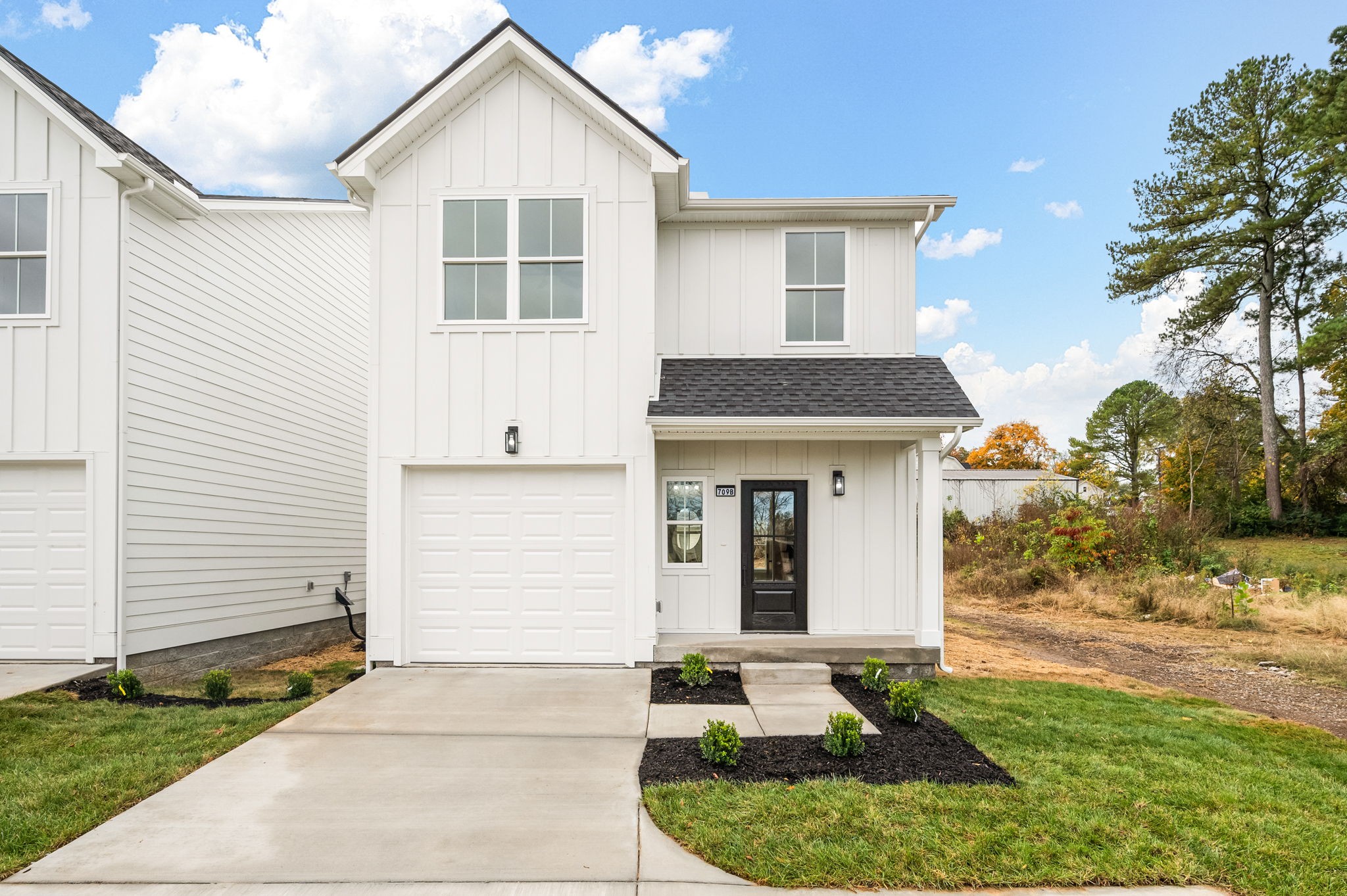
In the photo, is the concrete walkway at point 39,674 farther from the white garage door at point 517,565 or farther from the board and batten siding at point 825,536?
the board and batten siding at point 825,536

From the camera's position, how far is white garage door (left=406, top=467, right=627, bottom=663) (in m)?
8.02

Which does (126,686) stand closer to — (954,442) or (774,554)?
(774,554)

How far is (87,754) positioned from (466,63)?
711 cm

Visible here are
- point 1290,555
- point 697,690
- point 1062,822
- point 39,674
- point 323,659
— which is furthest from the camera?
point 1290,555

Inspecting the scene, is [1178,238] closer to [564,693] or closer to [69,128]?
[564,693]

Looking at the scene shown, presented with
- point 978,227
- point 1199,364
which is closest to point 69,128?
point 978,227

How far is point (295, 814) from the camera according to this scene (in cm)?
420

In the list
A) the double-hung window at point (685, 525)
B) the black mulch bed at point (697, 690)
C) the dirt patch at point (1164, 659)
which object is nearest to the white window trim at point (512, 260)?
the double-hung window at point (685, 525)

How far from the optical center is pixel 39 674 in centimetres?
739

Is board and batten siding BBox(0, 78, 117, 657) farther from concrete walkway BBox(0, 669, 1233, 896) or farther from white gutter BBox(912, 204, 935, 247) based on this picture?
white gutter BBox(912, 204, 935, 247)

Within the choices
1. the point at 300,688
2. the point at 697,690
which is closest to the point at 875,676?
the point at 697,690

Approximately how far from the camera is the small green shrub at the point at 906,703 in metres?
5.94

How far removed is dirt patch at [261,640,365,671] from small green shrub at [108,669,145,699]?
8.77ft

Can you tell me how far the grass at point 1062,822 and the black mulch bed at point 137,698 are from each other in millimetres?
4908
